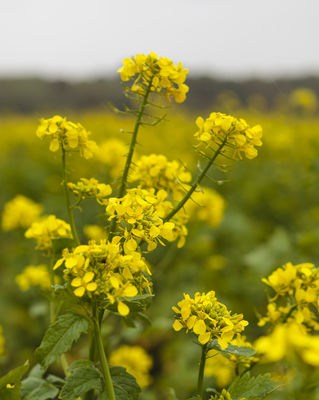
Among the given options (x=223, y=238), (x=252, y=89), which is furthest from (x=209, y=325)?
(x=252, y=89)

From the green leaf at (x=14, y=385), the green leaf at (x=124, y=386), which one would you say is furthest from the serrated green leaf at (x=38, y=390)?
the green leaf at (x=124, y=386)

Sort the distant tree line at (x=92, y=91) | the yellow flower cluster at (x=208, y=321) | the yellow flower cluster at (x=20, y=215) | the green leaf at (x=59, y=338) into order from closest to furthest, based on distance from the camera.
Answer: the yellow flower cluster at (x=208, y=321)
the green leaf at (x=59, y=338)
the yellow flower cluster at (x=20, y=215)
the distant tree line at (x=92, y=91)

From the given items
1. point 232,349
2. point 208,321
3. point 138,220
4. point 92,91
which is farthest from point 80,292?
point 92,91

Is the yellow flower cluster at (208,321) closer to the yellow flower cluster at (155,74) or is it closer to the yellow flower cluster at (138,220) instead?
the yellow flower cluster at (138,220)

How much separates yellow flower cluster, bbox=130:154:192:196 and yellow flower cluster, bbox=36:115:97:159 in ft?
0.75

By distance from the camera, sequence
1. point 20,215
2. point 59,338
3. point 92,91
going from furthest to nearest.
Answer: point 92,91 → point 20,215 → point 59,338

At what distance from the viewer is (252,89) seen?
1962 centimetres

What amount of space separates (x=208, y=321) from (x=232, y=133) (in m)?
0.55

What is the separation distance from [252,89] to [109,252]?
19.7m

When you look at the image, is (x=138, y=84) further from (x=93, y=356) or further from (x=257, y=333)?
(x=257, y=333)

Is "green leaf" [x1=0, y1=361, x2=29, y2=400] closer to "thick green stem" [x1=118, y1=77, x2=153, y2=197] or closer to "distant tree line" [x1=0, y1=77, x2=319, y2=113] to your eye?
"thick green stem" [x1=118, y1=77, x2=153, y2=197]

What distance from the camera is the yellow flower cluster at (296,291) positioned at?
4.38ft

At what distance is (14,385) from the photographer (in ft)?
4.18

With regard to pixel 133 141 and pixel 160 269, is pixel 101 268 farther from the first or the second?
pixel 160 269
